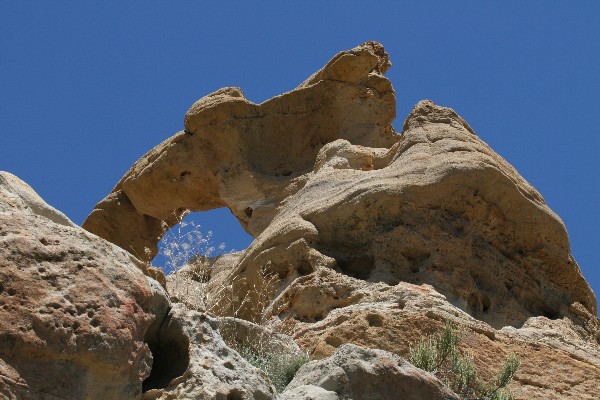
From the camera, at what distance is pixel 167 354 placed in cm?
798

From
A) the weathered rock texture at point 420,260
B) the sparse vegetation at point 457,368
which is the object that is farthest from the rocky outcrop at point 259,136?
the sparse vegetation at point 457,368

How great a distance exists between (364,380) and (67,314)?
1820 millimetres

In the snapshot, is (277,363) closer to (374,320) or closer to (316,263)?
(374,320)

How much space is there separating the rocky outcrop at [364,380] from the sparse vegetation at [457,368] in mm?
1412

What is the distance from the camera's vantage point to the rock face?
21.9 feet

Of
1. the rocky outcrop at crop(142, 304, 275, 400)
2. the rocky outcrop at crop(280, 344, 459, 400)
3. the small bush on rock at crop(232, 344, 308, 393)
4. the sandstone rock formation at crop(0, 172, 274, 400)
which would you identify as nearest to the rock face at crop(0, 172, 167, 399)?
the sandstone rock formation at crop(0, 172, 274, 400)

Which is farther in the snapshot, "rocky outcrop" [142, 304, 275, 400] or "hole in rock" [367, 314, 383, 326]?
"hole in rock" [367, 314, 383, 326]

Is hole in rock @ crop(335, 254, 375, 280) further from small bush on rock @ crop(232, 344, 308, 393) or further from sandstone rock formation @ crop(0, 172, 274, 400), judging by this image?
sandstone rock formation @ crop(0, 172, 274, 400)

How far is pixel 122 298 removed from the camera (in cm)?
718

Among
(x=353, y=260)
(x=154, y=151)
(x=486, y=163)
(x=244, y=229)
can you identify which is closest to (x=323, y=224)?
(x=353, y=260)

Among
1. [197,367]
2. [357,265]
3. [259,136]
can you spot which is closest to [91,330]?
[197,367]

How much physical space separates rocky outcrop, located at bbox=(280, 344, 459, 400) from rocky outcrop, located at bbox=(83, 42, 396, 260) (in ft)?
32.5

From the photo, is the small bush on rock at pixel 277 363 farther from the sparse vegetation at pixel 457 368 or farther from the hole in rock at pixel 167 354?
the sparse vegetation at pixel 457 368

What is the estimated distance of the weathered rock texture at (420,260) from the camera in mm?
10980
